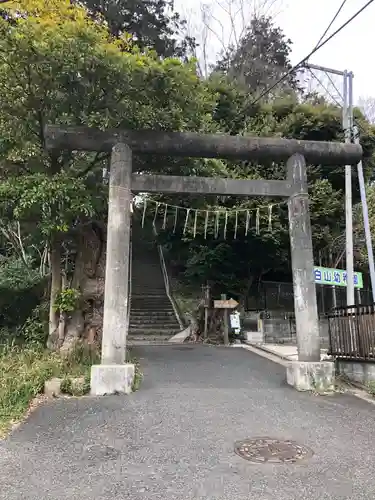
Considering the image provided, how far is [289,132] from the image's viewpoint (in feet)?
59.6

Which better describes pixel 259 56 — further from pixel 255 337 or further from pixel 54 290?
pixel 54 290

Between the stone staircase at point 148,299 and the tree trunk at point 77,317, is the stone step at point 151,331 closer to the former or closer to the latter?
the stone staircase at point 148,299

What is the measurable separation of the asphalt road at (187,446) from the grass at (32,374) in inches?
12.2

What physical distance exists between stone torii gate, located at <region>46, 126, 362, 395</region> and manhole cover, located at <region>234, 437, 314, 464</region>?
9.12 feet

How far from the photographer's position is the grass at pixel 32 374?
5.96 meters

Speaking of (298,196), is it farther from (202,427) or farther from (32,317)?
(32,317)

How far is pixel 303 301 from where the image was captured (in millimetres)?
7836

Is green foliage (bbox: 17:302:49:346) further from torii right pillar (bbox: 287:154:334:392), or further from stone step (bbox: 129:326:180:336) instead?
torii right pillar (bbox: 287:154:334:392)

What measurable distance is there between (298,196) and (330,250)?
10398mm

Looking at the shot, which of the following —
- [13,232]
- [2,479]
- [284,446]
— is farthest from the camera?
[13,232]

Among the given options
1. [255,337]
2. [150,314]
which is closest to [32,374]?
→ [255,337]

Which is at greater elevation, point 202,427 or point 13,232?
point 13,232

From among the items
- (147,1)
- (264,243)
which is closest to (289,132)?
(264,243)

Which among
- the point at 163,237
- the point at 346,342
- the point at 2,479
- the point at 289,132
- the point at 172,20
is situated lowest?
the point at 2,479
